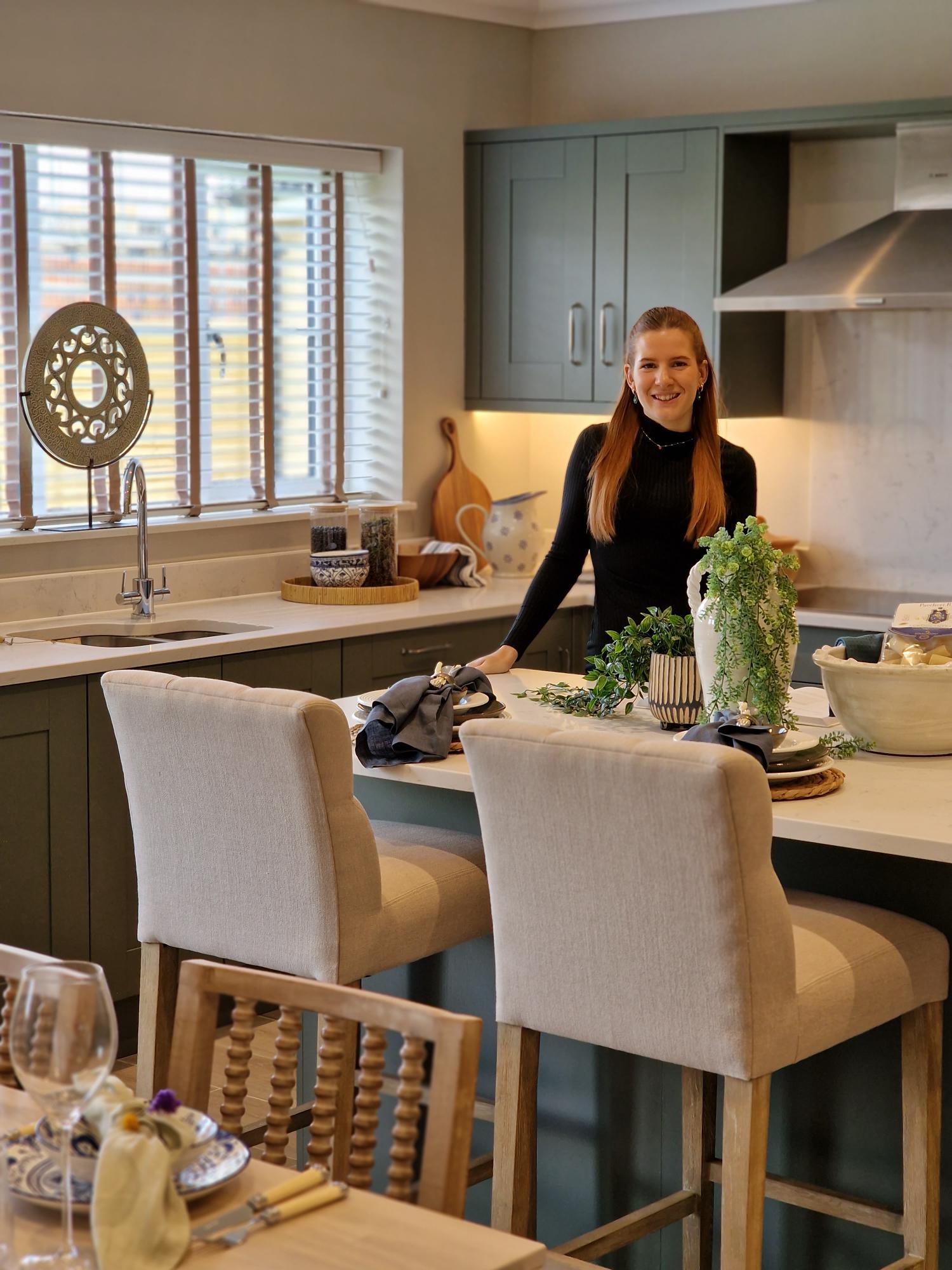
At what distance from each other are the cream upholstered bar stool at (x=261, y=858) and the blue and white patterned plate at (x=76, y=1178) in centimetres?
100

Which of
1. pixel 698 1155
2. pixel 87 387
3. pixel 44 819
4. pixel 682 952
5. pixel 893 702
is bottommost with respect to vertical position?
pixel 698 1155

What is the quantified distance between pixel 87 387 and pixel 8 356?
208 mm

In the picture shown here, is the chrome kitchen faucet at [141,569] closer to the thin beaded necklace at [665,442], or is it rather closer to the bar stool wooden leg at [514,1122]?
the thin beaded necklace at [665,442]

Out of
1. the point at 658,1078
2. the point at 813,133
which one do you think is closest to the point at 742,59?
the point at 813,133

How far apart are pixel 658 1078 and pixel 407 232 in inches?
129

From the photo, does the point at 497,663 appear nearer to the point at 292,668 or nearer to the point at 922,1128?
the point at 292,668

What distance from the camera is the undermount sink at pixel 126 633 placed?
438 cm

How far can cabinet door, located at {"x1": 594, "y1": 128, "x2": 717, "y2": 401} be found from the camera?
197 inches

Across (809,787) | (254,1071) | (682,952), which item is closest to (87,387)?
(254,1071)

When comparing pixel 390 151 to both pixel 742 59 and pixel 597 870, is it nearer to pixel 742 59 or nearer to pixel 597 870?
pixel 742 59

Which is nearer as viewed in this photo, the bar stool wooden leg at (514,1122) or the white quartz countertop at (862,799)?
the white quartz countertop at (862,799)

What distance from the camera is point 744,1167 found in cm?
218

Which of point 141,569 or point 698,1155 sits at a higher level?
point 141,569

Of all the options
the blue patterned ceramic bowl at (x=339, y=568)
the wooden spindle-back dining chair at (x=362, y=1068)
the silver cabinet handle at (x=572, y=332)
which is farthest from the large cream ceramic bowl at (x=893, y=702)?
the silver cabinet handle at (x=572, y=332)
